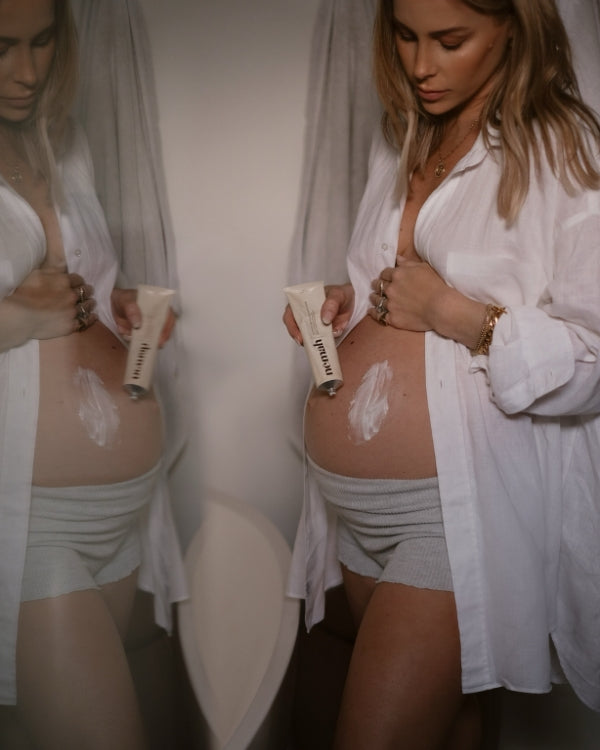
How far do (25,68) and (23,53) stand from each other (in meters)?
0.01

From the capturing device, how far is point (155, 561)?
32.9 inches

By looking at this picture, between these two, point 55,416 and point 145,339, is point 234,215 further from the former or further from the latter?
point 55,416

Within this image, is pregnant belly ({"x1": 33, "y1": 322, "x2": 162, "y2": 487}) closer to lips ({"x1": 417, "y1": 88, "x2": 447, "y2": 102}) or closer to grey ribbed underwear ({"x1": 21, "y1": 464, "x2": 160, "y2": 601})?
grey ribbed underwear ({"x1": 21, "y1": 464, "x2": 160, "y2": 601})

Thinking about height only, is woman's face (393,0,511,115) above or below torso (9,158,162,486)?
above

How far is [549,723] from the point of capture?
3.14 feet

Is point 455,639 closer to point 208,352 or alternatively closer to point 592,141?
point 208,352

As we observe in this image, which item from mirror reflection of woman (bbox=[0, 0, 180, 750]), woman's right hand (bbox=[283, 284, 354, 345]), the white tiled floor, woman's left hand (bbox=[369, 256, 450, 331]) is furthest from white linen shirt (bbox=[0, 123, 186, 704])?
the white tiled floor

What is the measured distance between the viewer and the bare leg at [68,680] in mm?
761

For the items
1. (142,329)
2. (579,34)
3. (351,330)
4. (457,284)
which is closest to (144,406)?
(142,329)

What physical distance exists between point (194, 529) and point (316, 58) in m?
0.53

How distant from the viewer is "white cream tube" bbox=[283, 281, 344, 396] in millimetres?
839

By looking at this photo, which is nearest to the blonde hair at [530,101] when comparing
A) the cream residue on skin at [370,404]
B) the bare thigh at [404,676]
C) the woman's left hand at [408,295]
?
the woman's left hand at [408,295]

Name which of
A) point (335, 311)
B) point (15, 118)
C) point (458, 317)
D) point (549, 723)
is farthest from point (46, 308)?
point (549, 723)

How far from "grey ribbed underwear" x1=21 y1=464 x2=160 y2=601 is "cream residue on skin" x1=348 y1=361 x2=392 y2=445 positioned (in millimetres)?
223
